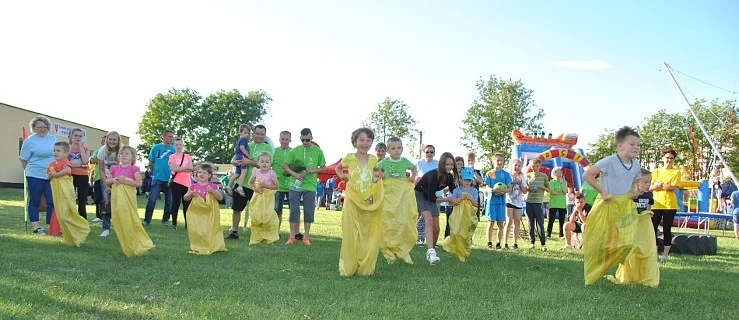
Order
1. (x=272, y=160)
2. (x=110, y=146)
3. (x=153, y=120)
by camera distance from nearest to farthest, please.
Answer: (x=110, y=146), (x=272, y=160), (x=153, y=120)

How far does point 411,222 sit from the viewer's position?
756cm

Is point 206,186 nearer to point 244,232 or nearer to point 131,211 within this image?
point 131,211

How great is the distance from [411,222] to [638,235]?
266 cm

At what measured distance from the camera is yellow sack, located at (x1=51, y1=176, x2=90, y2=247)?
8070 millimetres

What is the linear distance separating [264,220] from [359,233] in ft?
10.6

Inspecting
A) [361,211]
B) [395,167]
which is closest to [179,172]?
[395,167]

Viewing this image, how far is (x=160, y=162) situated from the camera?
12.0 m

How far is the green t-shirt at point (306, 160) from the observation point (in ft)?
32.0

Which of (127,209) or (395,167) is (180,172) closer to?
(127,209)

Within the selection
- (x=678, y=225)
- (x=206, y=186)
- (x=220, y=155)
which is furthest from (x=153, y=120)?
(x=206, y=186)

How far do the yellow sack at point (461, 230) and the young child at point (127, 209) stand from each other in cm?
396

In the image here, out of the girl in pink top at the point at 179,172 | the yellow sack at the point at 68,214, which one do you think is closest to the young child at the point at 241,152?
the girl in pink top at the point at 179,172

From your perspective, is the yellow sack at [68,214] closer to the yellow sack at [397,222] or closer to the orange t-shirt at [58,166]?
the orange t-shirt at [58,166]

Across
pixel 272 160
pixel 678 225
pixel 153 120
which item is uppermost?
pixel 153 120
